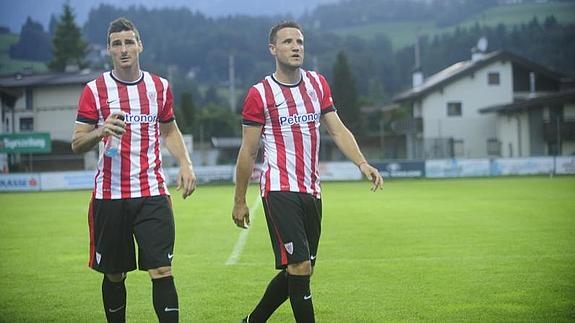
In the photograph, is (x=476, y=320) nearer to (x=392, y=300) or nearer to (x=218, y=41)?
(x=392, y=300)

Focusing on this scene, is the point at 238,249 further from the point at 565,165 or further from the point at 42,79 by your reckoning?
the point at 42,79

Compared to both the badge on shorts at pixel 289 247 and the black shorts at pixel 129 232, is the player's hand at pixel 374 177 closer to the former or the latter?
the badge on shorts at pixel 289 247

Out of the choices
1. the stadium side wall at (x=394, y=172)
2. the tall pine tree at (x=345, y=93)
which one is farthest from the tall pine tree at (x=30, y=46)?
the tall pine tree at (x=345, y=93)

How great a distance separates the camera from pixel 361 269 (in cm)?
1038

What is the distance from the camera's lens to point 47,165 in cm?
4434

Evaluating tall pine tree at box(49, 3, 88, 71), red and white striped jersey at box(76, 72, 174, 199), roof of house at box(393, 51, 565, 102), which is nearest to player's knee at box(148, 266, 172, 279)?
red and white striped jersey at box(76, 72, 174, 199)

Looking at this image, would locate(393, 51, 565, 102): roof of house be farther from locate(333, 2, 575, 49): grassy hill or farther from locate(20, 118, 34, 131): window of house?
locate(20, 118, 34, 131): window of house

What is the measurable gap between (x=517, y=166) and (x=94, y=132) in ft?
120

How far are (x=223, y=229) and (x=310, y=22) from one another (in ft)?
479

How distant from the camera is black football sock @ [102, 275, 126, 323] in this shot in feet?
21.0

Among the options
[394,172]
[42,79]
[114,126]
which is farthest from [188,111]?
[114,126]

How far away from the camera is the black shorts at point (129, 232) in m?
6.04

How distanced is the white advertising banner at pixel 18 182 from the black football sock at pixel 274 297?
34245 millimetres

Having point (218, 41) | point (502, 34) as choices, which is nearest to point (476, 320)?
point (502, 34)
